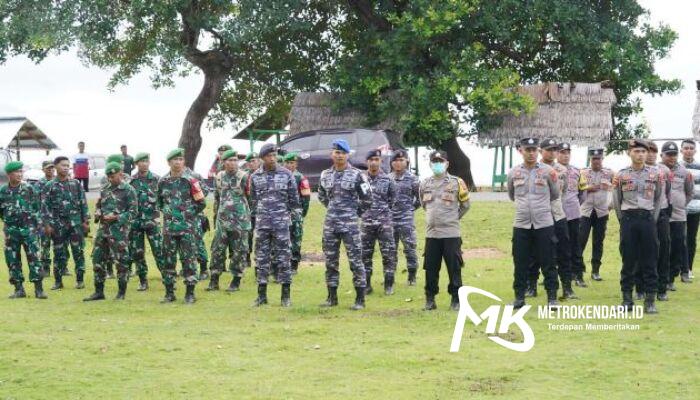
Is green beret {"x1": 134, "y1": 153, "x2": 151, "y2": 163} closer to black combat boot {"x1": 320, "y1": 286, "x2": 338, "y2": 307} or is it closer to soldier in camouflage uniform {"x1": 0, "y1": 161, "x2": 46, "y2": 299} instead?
soldier in camouflage uniform {"x1": 0, "y1": 161, "x2": 46, "y2": 299}

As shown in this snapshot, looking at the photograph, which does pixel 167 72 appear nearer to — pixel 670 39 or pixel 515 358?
pixel 670 39

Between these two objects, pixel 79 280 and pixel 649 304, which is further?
pixel 79 280

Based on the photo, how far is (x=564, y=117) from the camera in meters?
33.1

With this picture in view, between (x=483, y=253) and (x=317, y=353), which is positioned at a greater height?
(x=483, y=253)

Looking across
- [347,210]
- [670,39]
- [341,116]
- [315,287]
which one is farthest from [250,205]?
[670,39]

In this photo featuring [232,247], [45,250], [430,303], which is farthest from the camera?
[45,250]

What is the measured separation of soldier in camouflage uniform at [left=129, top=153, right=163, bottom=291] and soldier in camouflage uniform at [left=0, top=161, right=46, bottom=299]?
1.40 metres

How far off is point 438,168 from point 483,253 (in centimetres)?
846

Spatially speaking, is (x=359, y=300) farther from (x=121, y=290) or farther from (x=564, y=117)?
(x=564, y=117)

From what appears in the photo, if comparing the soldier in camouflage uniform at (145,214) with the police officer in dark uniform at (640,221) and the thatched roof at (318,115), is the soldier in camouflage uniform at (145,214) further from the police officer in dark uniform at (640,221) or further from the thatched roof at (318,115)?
the thatched roof at (318,115)

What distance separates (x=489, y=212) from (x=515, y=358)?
49.4 ft

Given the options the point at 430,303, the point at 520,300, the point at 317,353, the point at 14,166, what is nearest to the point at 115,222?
the point at 14,166

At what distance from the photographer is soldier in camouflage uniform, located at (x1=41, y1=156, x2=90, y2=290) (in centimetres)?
1712

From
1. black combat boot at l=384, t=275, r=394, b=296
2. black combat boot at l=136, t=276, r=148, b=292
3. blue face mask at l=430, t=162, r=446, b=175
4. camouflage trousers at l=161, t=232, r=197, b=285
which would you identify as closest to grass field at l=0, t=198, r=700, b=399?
black combat boot at l=384, t=275, r=394, b=296
